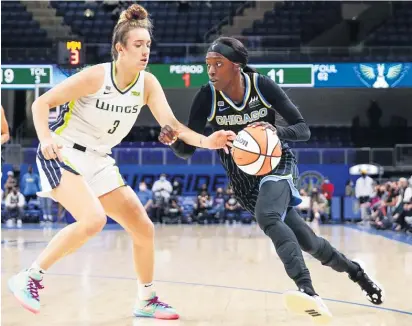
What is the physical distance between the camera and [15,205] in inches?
690

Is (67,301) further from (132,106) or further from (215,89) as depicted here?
(215,89)

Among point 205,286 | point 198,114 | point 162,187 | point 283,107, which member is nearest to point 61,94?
point 198,114

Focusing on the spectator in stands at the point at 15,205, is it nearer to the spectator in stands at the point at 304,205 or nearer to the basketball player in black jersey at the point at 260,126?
the spectator in stands at the point at 304,205

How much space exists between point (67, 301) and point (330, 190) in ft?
46.2

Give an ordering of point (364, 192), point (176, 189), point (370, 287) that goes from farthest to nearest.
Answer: point (176, 189), point (364, 192), point (370, 287)

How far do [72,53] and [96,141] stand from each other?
13.5m

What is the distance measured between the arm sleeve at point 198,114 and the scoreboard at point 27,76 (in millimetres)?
15523

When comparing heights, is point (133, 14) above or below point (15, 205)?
above

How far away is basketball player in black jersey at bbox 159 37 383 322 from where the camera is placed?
4.04m

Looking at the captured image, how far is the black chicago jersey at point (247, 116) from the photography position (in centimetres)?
421

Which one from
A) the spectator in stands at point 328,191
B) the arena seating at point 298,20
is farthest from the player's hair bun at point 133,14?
the arena seating at point 298,20

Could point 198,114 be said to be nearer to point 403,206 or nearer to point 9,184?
point 403,206

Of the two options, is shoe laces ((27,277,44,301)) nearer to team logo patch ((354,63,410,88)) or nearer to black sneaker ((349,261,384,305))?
black sneaker ((349,261,384,305))

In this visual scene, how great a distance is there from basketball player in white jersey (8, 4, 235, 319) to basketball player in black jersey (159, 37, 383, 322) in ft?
0.70
